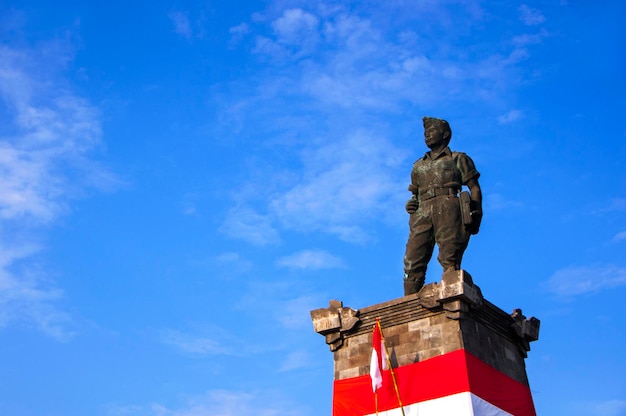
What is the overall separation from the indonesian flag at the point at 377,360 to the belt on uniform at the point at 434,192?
4.36m

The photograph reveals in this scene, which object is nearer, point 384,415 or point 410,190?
point 384,415

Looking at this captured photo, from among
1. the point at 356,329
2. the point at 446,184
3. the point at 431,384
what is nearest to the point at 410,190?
the point at 446,184

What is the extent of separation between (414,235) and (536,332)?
4747 millimetres

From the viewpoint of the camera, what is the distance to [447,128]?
23.0m

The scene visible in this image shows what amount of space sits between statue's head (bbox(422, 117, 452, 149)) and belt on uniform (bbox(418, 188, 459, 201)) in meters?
1.43

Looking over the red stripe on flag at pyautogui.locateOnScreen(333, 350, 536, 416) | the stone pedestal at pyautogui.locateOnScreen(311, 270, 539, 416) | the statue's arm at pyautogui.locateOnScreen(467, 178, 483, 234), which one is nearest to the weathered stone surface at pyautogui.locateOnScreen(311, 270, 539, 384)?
the stone pedestal at pyautogui.locateOnScreen(311, 270, 539, 416)

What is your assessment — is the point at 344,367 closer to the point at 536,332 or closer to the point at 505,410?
the point at 505,410

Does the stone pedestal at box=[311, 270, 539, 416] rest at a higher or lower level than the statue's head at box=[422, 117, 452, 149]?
lower

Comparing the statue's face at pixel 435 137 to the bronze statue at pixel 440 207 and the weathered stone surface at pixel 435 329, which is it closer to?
the bronze statue at pixel 440 207

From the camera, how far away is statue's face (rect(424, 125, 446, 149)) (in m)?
22.8

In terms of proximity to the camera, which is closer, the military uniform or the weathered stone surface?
the weathered stone surface

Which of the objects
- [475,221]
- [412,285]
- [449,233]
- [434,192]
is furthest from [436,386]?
[434,192]

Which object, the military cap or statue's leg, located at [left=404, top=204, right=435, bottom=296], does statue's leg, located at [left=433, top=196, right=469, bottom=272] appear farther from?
the military cap

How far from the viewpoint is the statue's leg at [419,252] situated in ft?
71.7
